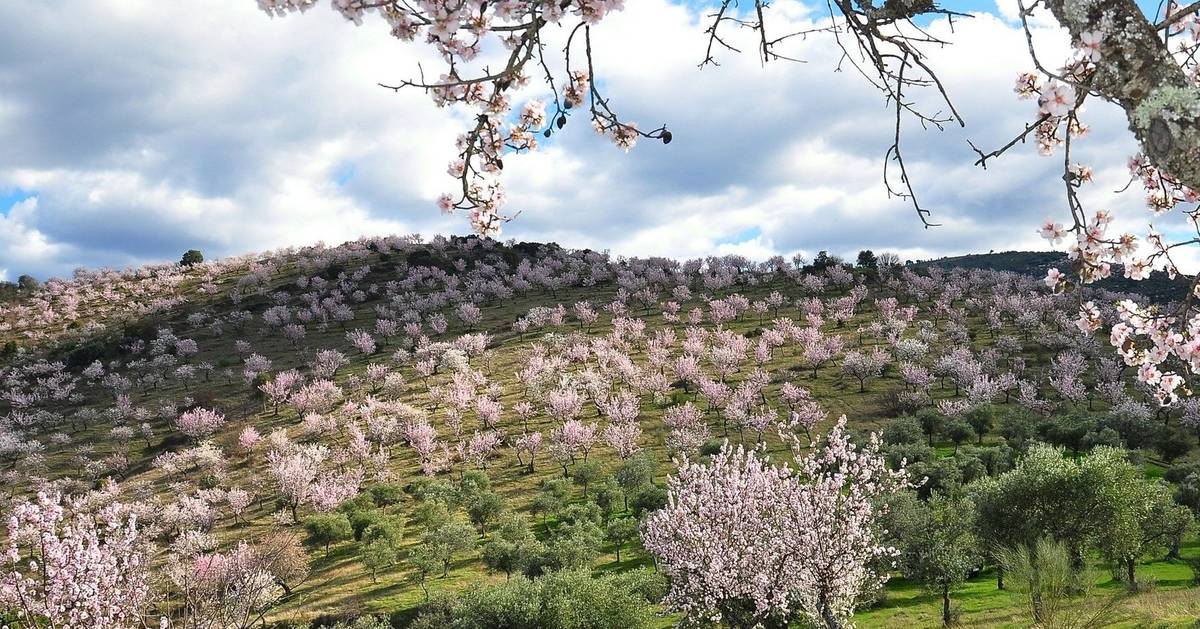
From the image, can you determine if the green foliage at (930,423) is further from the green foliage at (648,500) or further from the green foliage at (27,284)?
the green foliage at (27,284)

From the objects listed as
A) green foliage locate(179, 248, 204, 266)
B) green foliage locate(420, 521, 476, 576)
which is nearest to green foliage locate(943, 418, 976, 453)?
green foliage locate(420, 521, 476, 576)

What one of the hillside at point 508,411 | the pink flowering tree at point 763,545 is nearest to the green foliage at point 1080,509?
the hillside at point 508,411

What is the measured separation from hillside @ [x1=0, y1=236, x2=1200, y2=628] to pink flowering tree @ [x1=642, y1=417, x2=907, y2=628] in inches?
101

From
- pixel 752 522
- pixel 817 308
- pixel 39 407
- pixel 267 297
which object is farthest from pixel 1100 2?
pixel 267 297

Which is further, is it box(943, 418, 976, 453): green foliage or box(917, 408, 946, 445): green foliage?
box(917, 408, 946, 445): green foliage

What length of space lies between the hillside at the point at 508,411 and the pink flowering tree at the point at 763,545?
101 inches

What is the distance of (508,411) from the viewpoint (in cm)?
6819

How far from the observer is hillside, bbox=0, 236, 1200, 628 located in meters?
39.3

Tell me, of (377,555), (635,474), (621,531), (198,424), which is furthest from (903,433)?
(198,424)

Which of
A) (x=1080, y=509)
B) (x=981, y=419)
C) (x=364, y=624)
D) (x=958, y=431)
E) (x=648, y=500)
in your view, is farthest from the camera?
(x=981, y=419)

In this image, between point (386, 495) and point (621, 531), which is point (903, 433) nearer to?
point (621, 531)

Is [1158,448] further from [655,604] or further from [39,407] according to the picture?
[39,407]

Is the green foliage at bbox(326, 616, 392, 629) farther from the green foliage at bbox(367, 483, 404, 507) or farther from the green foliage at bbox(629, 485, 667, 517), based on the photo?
the green foliage at bbox(629, 485, 667, 517)

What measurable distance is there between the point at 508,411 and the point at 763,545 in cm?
4749
